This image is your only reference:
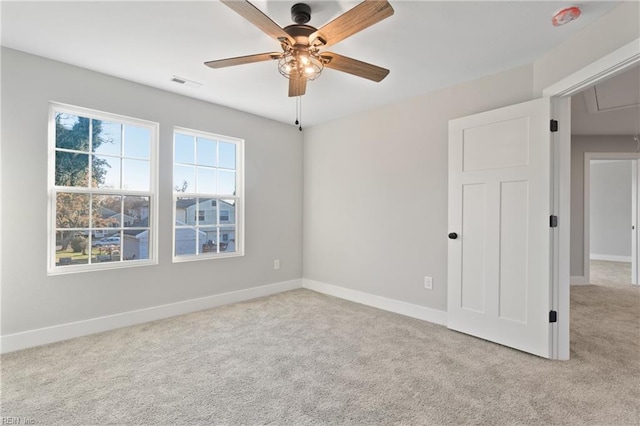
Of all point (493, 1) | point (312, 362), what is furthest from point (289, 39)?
point (312, 362)

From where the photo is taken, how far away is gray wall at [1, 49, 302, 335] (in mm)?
2525

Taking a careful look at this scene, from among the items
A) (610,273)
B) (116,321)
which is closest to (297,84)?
(116,321)

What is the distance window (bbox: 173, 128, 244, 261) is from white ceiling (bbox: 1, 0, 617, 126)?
2.54ft

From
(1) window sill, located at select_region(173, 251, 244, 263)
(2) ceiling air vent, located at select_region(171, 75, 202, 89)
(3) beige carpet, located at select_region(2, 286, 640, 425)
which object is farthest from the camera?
(1) window sill, located at select_region(173, 251, 244, 263)

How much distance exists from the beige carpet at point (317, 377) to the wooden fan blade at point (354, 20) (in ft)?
7.20

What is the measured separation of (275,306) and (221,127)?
2.36 meters

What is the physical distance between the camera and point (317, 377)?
7.00 feet

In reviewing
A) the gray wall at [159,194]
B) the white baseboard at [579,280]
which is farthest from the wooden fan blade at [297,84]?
the white baseboard at [579,280]

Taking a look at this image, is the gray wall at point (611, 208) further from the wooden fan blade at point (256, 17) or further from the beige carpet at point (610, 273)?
the wooden fan blade at point (256, 17)

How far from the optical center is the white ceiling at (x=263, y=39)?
1.97 m

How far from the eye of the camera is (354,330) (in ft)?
9.86

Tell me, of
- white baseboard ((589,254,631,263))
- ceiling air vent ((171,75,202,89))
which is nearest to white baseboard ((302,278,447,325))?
ceiling air vent ((171,75,202,89))

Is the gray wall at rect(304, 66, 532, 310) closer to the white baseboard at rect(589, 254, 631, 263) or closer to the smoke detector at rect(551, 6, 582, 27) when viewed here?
the smoke detector at rect(551, 6, 582, 27)

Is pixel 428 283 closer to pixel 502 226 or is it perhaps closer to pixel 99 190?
pixel 502 226
